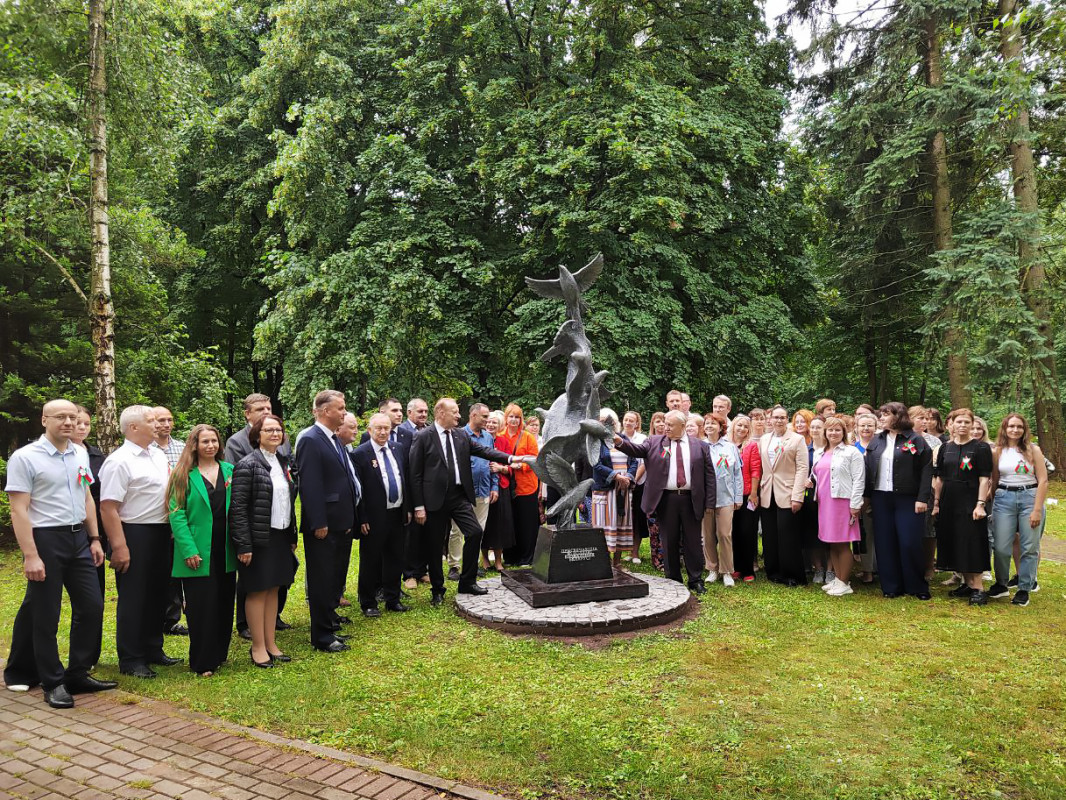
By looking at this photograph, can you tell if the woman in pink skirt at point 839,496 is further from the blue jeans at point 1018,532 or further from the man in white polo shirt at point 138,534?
the man in white polo shirt at point 138,534

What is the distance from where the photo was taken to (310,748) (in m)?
4.32

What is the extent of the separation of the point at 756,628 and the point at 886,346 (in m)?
15.7

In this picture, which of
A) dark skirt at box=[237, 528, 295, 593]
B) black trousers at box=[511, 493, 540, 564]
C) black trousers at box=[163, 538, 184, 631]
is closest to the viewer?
dark skirt at box=[237, 528, 295, 593]

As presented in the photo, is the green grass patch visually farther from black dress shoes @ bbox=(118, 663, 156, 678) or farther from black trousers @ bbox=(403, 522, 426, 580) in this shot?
black trousers @ bbox=(403, 522, 426, 580)

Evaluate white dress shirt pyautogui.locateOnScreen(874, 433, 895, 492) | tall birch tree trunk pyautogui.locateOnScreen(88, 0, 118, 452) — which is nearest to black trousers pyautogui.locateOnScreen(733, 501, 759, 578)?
white dress shirt pyautogui.locateOnScreen(874, 433, 895, 492)

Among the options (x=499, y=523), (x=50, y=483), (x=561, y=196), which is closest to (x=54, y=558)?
(x=50, y=483)

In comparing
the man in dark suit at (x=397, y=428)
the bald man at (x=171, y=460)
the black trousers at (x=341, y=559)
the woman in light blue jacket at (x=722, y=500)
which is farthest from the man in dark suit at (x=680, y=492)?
the bald man at (x=171, y=460)

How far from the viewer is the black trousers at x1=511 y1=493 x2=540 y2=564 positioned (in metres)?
9.67

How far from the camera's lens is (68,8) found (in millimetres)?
11297

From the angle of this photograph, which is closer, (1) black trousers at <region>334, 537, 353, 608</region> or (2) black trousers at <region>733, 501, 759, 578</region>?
(1) black trousers at <region>334, 537, 353, 608</region>

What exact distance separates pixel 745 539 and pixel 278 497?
5.63 m

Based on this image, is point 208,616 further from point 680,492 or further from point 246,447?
point 680,492

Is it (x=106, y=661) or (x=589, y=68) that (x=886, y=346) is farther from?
(x=106, y=661)

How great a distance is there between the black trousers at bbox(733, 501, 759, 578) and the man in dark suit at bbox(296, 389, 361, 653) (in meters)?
4.82
